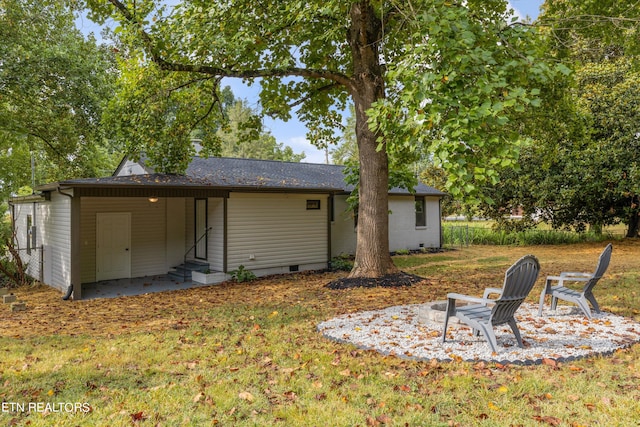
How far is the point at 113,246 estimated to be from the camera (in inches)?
447

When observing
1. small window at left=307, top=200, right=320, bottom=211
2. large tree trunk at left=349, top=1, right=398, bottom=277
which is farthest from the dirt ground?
small window at left=307, top=200, right=320, bottom=211

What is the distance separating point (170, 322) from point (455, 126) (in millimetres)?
5246

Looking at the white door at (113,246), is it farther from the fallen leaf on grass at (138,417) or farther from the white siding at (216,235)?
the fallen leaf on grass at (138,417)

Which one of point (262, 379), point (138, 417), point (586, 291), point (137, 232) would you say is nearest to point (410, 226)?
point (137, 232)

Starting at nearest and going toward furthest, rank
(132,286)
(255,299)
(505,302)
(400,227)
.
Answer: (505,302) < (255,299) < (132,286) < (400,227)

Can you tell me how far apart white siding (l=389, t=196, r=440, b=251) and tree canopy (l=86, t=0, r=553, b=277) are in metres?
4.88

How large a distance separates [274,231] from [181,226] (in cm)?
299

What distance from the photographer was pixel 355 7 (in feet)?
32.2

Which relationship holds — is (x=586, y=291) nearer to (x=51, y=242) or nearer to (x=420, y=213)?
(x=51, y=242)

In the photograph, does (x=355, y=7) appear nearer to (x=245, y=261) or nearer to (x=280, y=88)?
(x=280, y=88)

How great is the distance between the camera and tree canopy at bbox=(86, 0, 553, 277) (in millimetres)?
5180

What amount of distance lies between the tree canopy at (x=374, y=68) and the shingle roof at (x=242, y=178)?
111 centimetres

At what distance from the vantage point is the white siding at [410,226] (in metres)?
17.6

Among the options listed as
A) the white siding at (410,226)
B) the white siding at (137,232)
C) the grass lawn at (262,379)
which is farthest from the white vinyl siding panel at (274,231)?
the white siding at (410,226)
